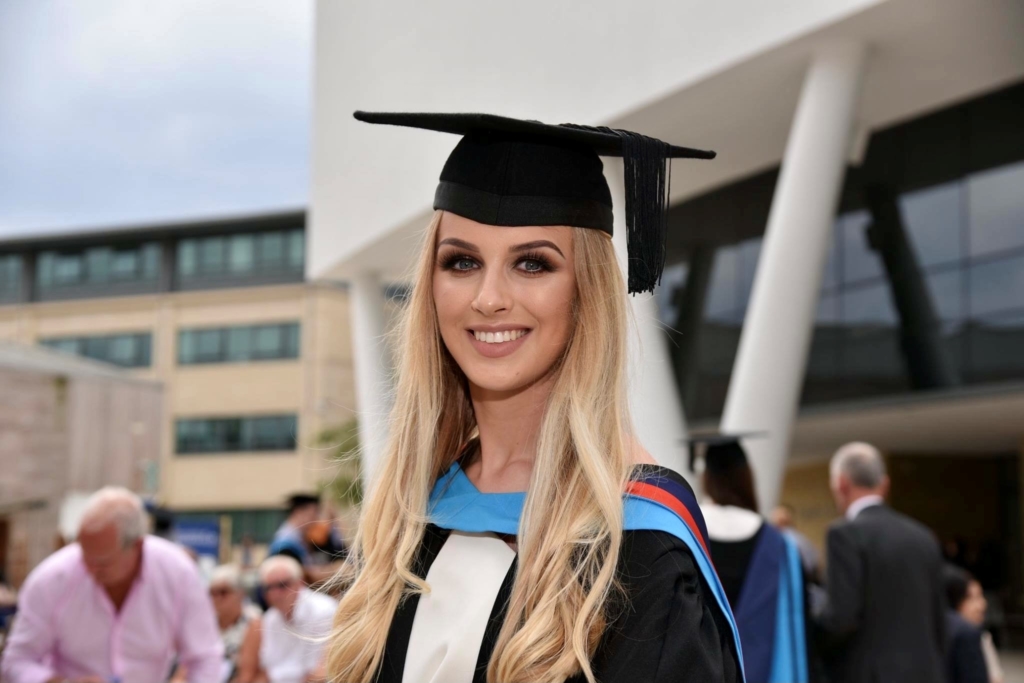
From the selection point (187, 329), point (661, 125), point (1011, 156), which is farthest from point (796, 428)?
point (187, 329)

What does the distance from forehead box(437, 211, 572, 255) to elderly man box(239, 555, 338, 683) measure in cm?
509

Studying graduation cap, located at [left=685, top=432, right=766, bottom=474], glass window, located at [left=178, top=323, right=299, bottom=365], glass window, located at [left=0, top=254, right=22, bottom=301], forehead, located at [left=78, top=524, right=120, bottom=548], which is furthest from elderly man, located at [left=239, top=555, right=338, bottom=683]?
glass window, located at [left=0, top=254, right=22, bottom=301]

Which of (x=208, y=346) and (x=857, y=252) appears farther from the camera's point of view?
(x=208, y=346)

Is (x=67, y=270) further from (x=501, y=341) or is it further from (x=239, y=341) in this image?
(x=501, y=341)

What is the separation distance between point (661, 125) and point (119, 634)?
671cm

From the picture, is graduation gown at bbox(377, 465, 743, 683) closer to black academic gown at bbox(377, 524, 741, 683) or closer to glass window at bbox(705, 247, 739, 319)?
black academic gown at bbox(377, 524, 741, 683)

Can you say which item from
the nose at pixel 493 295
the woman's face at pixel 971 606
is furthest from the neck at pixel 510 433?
the woman's face at pixel 971 606

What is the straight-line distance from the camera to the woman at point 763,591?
14.7ft

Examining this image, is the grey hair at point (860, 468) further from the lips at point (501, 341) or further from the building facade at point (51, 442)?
the building facade at point (51, 442)

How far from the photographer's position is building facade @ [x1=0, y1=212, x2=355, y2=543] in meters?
42.1

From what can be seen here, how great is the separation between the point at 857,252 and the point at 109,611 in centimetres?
1197

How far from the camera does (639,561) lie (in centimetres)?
162

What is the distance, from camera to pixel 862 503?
5.51 meters

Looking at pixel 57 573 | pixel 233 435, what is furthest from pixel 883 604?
pixel 233 435
